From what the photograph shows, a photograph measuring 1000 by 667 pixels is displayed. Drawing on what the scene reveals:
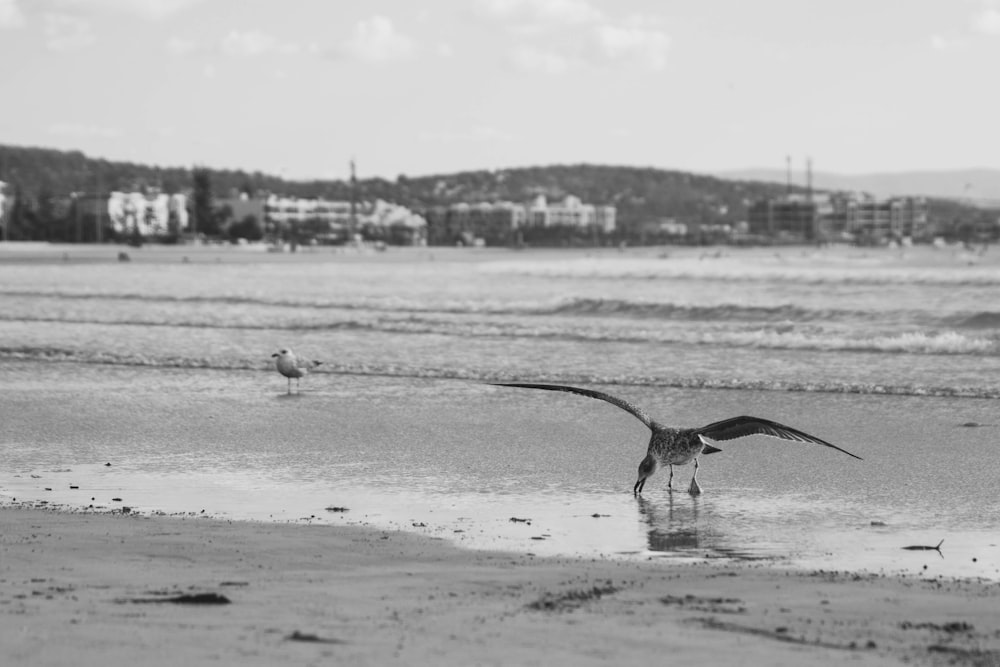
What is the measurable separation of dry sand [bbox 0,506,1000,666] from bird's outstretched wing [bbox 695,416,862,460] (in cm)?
153

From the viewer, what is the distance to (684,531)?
7730 millimetres

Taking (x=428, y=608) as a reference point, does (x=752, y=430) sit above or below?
above

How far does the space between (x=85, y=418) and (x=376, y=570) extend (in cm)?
709

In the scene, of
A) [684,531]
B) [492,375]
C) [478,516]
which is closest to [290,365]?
[492,375]

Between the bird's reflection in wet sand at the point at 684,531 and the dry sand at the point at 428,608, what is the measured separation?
37 centimetres

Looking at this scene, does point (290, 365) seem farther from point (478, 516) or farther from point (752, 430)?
point (752, 430)

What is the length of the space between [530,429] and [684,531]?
4.27 meters

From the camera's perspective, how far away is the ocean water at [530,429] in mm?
7926

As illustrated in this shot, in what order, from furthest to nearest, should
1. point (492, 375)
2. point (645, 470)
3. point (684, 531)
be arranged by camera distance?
1. point (492, 375)
2. point (645, 470)
3. point (684, 531)

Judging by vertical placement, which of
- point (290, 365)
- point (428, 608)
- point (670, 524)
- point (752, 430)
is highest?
point (752, 430)

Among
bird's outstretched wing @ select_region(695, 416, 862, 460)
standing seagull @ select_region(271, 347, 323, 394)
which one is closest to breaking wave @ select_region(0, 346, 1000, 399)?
standing seagull @ select_region(271, 347, 323, 394)

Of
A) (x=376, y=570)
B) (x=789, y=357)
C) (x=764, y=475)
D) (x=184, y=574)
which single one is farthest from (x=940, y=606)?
(x=789, y=357)

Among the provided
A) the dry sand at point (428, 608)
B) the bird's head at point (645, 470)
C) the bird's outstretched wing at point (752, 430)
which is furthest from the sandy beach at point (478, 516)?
the bird's outstretched wing at point (752, 430)

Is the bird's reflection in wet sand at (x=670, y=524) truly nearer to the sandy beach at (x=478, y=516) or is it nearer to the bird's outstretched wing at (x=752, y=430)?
A: the sandy beach at (x=478, y=516)
